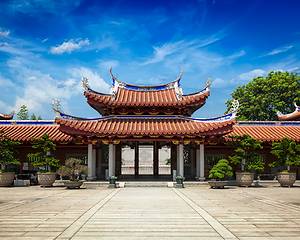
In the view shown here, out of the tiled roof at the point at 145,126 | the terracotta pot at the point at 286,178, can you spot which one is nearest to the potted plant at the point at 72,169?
the tiled roof at the point at 145,126

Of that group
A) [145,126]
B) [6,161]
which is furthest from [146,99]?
[6,161]

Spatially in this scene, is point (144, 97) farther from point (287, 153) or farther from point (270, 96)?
point (270, 96)

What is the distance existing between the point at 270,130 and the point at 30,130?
19355 mm

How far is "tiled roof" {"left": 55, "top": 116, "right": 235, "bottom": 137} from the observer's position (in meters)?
17.4

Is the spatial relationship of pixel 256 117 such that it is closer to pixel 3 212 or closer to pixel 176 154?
pixel 176 154

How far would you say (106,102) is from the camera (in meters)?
18.9

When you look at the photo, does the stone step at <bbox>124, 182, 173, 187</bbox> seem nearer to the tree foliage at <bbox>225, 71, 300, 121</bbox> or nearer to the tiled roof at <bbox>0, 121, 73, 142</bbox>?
the tiled roof at <bbox>0, 121, 73, 142</bbox>

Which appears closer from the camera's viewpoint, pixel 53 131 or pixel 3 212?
pixel 3 212

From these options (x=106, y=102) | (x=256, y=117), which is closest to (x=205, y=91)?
(x=106, y=102)

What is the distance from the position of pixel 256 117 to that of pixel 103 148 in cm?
2355

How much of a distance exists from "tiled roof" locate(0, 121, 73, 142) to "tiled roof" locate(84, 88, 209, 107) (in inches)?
146

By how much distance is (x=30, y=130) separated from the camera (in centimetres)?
2114

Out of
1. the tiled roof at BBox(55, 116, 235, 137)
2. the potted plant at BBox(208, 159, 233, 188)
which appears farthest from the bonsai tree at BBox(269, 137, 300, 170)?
the potted plant at BBox(208, 159, 233, 188)

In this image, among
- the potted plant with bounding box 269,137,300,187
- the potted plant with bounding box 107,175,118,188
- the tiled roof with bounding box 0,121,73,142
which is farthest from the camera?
the tiled roof with bounding box 0,121,73,142
